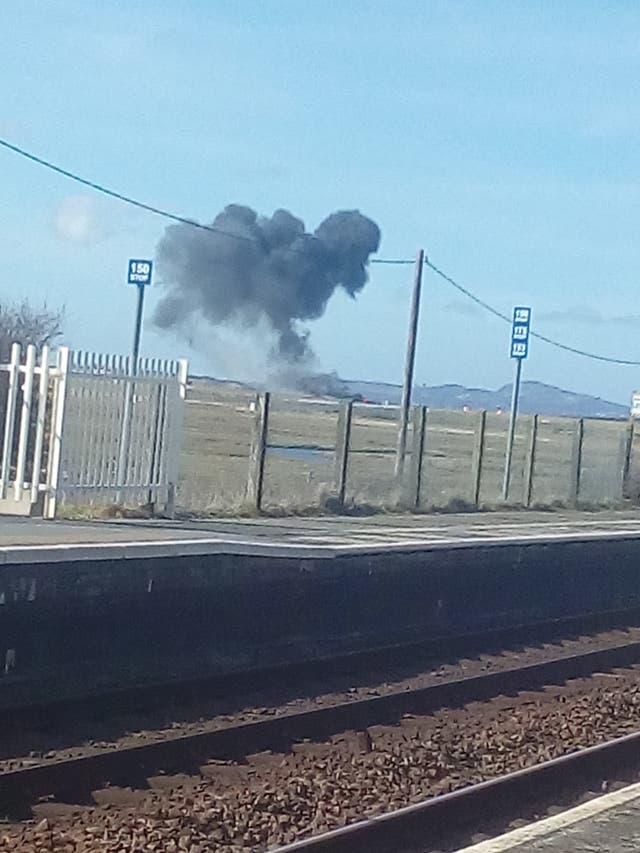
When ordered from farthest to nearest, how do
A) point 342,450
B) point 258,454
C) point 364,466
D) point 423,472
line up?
point 364,466 → point 423,472 → point 342,450 → point 258,454

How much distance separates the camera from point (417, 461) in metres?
28.4

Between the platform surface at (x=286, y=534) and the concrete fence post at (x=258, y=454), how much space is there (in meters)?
0.68

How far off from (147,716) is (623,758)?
349cm

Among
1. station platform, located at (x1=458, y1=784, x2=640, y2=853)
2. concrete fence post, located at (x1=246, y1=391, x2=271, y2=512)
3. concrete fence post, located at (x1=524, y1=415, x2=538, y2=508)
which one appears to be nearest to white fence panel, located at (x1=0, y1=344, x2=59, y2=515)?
concrete fence post, located at (x1=246, y1=391, x2=271, y2=512)

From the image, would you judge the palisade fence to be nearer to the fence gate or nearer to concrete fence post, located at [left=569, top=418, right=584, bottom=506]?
concrete fence post, located at [left=569, top=418, right=584, bottom=506]

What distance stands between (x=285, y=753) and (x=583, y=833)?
2.85 meters

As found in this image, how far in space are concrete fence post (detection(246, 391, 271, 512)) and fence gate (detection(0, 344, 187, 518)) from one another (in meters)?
3.05

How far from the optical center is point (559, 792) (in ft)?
37.0

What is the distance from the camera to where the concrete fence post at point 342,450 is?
85.8ft

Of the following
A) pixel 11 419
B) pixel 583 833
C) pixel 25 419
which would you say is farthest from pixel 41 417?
pixel 583 833

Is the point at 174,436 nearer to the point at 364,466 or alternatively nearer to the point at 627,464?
the point at 627,464

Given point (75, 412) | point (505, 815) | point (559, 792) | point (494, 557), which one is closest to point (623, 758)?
point (559, 792)

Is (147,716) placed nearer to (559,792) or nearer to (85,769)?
(85,769)

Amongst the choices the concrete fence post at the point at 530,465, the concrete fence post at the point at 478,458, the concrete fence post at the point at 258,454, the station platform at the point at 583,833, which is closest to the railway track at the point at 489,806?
the station platform at the point at 583,833
